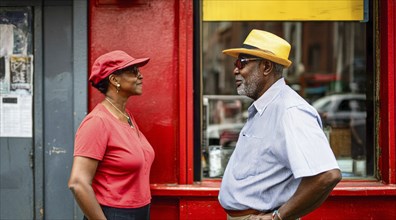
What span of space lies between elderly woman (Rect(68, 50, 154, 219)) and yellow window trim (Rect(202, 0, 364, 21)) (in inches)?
50.5

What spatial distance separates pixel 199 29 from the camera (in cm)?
479

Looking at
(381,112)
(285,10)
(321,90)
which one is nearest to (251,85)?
(285,10)

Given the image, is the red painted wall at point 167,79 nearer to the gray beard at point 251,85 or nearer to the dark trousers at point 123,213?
the dark trousers at point 123,213

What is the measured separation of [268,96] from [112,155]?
3.38 feet

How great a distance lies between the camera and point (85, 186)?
3.36 metres

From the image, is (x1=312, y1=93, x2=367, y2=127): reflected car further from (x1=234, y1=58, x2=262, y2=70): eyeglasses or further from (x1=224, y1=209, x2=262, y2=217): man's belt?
(x1=224, y1=209, x2=262, y2=217): man's belt

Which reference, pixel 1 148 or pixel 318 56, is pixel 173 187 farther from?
pixel 318 56

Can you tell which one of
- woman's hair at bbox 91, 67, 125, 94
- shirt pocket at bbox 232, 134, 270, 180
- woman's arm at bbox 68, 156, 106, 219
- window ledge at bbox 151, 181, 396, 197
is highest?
woman's hair at bbox 91, 67, 125, 94

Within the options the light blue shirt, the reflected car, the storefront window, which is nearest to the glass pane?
the reflected car

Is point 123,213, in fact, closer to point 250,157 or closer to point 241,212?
point 241,212

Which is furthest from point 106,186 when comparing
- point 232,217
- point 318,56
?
→ point 318,56

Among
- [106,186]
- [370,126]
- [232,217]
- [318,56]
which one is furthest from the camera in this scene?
[318,56]

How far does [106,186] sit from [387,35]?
8.48 feet

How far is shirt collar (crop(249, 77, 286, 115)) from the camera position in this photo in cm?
316
